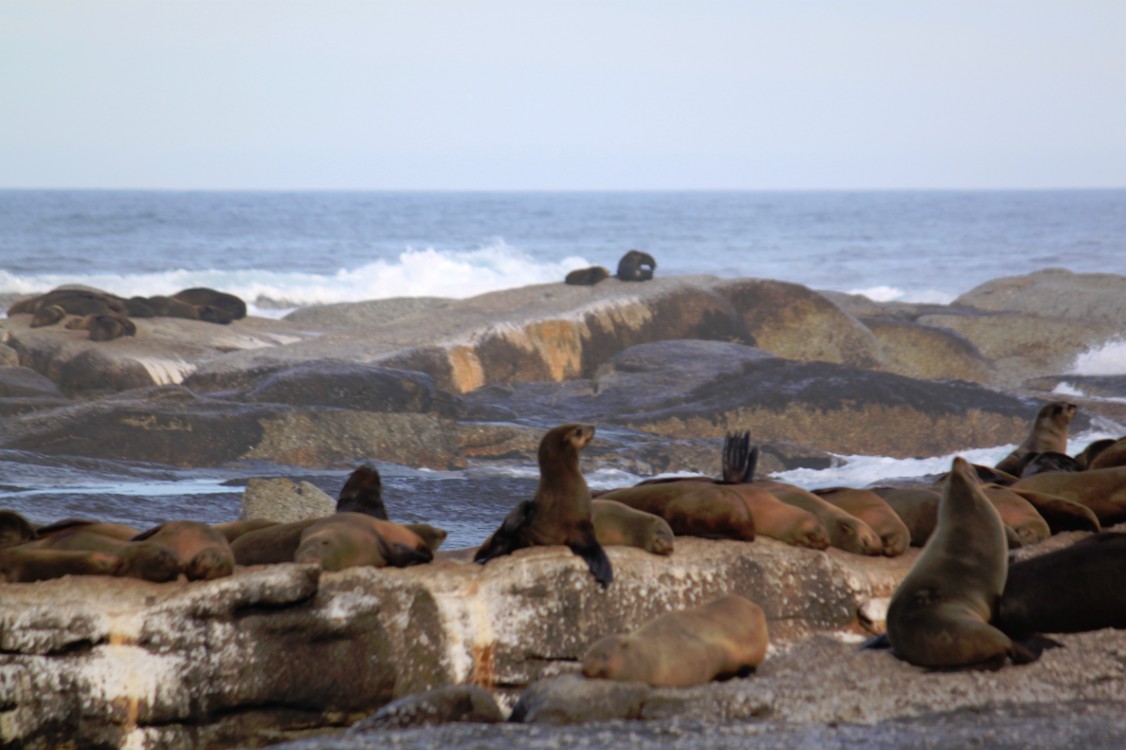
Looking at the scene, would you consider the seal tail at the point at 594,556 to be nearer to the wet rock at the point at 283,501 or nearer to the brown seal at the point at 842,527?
the brown seal at the point at 842,527

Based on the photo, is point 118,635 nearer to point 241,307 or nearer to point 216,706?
point 216,706

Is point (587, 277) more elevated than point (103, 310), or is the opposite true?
point (587, 277)

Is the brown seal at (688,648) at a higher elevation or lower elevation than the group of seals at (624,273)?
higher

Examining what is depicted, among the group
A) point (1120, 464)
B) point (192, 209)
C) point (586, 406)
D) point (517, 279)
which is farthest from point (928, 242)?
point (1120, 464)

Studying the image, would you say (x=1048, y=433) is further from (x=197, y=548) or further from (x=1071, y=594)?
(x=197, y=548)

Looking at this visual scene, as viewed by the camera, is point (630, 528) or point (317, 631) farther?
point (630, 528)

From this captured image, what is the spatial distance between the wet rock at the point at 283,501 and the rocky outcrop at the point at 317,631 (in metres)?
3.56

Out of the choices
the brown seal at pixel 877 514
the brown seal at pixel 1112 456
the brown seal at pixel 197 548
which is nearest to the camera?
the brown seal at pixel 197 548

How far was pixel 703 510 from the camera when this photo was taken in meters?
6.87

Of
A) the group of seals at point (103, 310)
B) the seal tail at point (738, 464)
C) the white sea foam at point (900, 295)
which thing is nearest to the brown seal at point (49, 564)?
the seal tail at point (738, 464)

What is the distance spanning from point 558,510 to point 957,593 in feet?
6.45

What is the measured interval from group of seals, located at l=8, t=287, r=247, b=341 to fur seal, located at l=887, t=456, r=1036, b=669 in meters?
13.5

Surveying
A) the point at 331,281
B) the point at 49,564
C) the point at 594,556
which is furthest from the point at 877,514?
the point at 331,281

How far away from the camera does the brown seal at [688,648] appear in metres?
5.47
